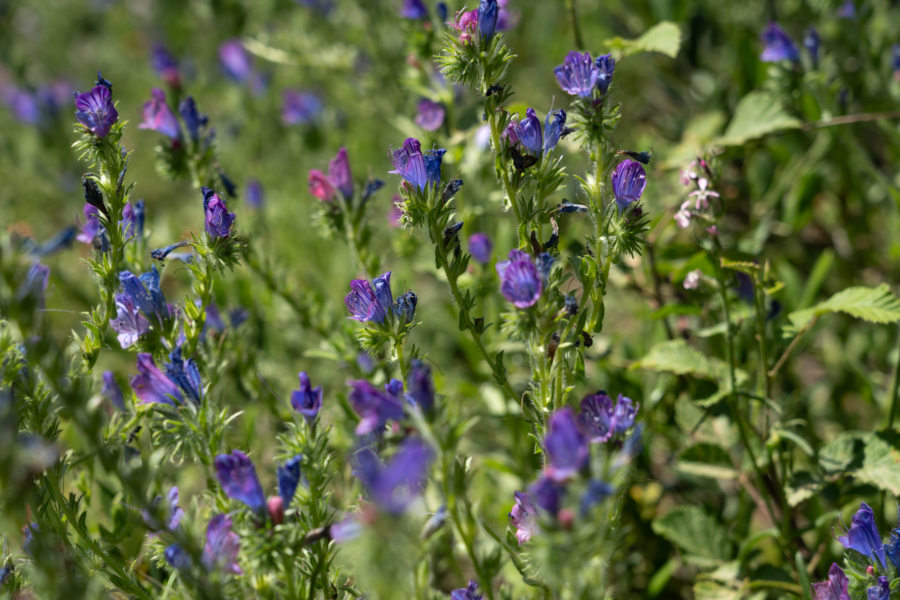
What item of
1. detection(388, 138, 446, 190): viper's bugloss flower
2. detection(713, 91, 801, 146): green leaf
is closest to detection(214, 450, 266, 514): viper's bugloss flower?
detection(388, 138, 446, 190): viper's bugloss flower

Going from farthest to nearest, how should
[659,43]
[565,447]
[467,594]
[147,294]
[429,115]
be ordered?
[429,115]
[659,43]
[147,294]
[467,594]
[565,447]

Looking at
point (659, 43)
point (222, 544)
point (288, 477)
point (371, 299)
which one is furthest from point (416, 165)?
point (659, 43)

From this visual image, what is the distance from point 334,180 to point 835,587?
2.01 meters

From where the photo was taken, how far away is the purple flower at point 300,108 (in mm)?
5562

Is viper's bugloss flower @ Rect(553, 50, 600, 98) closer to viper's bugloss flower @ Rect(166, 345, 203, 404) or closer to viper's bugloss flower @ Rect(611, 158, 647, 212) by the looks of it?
viper's bugloss flower @ Rect(611, 158, 647, 212)

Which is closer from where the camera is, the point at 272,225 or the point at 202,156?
the point at 202,156

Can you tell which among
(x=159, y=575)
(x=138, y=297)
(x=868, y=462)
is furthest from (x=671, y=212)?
(x=159, y=575)

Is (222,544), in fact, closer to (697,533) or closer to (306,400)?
(306,400)

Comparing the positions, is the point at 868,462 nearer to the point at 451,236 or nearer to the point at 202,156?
the point at 451,236

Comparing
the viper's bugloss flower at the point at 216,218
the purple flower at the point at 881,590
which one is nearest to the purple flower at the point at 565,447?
the purple flower at the point at 881,590

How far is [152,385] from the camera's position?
206cm

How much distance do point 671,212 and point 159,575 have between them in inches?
97.9

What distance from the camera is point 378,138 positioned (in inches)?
239

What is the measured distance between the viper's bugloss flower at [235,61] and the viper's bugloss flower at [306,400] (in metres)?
4.70
